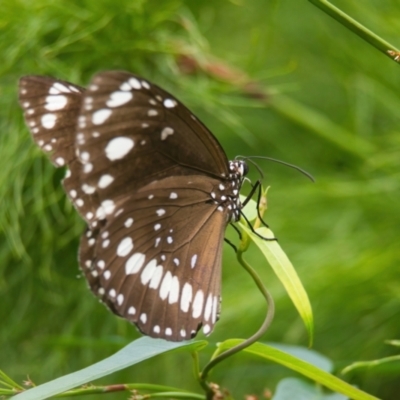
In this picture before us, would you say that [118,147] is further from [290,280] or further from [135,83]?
[290,280]

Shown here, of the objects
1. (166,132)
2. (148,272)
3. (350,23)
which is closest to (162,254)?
(148,272)

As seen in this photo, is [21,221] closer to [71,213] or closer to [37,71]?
[71,213]

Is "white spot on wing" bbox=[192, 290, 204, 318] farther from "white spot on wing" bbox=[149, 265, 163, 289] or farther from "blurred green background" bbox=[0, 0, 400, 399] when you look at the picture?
"blurred green background" bbox=[0, 0, 400, 399]

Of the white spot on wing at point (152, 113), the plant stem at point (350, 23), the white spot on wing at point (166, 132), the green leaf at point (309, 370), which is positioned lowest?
the green leaf at point (309, 370)

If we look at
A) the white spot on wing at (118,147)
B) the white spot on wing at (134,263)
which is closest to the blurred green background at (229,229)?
the white spot on wing at (134,263)

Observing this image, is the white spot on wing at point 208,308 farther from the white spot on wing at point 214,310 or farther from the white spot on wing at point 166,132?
the white spot on wing at point 166,132

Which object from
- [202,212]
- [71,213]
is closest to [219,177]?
[202,212]

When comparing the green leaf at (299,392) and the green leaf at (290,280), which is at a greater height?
the green leaf at (290,280)
